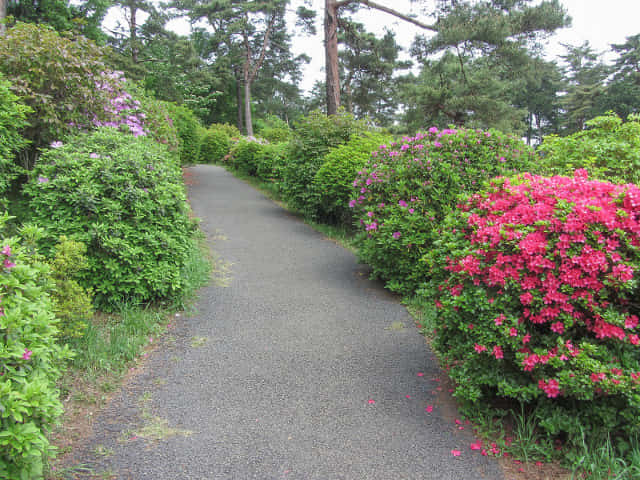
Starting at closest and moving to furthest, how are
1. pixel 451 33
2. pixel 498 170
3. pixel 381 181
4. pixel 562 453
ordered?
pixel 562 453 → pixel 498 170 → pixel 381 181 → pixel 451 33

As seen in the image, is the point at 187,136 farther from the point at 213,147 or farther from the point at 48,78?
the point at 48,78

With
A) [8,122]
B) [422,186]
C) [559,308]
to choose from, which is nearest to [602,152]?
[422,186]

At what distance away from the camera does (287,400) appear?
3055 mm

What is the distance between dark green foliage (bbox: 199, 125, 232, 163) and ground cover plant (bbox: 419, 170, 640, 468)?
79.5ft

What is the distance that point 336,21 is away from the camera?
12055mm

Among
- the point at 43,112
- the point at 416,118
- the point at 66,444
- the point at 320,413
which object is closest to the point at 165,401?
the point at 66,444

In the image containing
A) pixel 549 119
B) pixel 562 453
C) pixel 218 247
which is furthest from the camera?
pixel 549 119

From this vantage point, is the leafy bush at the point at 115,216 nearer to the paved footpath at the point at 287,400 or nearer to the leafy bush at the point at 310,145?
the paved footpath at the point at 287,400

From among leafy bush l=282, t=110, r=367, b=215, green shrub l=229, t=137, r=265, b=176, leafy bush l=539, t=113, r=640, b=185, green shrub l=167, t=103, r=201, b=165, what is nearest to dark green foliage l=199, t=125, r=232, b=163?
green shrub l=167, t=103, r=201, b=165

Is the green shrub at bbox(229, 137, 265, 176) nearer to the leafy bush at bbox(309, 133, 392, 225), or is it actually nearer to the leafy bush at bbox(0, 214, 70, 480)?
the leafy bush at bbox(309, 133, 392, 225)

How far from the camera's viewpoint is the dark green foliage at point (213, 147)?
25.7 meters

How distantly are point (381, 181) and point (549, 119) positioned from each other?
5246 centimetres

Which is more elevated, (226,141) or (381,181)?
(226,141)

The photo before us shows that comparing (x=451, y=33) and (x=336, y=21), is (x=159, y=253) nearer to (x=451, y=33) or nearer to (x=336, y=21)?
(x=451, y=33)
